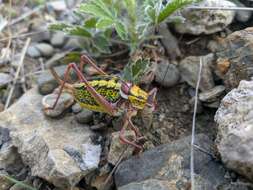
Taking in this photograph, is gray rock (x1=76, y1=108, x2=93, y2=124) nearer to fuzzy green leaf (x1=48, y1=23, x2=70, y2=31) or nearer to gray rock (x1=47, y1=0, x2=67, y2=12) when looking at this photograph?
fuzzy green leaf (x1=48, y1=23, x2=70, y2=31)

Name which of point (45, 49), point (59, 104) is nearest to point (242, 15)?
point (59, 104)

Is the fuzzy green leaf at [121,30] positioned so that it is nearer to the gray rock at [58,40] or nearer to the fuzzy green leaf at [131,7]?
the fuzzy green leaf at [131,7]

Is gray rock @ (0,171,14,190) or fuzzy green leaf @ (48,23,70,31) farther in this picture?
fuzzy green leaf @ (48,23,70,31)

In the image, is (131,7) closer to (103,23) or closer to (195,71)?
(103,23)

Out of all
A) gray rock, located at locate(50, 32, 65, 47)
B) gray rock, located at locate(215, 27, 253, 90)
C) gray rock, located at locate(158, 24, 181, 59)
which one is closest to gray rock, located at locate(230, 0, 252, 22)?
gray rock, located at locate(215, 27, 253, 90)

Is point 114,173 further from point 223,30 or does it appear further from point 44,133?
point 223,30

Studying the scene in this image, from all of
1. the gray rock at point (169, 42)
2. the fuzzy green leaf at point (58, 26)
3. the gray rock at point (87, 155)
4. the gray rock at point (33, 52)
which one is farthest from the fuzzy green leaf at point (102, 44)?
the gray rock at point (87, 155)
